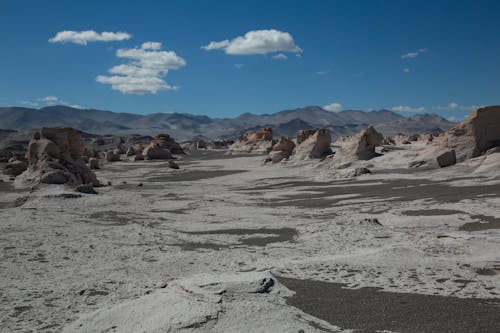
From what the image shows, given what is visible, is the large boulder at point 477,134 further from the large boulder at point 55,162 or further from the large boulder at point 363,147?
the large boulder at point 55,162

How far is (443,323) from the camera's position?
5.07 meters

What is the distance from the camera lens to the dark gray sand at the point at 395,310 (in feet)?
16.4

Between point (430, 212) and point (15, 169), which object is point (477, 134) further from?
point (15, 169)

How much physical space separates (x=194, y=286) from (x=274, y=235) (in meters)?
4.43

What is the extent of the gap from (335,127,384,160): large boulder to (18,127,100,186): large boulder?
45.6 feet

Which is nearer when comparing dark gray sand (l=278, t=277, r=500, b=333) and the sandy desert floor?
dark gray sand (l=278, t=277, r=500, b=333)

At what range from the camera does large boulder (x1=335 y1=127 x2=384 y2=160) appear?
89.1 feet

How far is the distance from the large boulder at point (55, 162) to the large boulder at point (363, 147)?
13910 mm

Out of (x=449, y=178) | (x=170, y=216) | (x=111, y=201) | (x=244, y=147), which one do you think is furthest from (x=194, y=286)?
(x=244, y=147)

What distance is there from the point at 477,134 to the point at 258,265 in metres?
16.9

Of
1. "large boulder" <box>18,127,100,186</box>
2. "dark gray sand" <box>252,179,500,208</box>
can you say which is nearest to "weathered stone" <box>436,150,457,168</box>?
"dark gray sand" <box>252,179,500,208</box>

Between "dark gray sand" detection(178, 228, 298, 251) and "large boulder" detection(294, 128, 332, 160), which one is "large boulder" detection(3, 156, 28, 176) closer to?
"large boulder" detection(294, 128, 332, 160)

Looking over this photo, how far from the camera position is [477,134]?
21.0 metres

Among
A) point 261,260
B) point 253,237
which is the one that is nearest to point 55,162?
point 253,237
